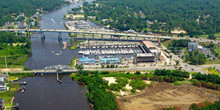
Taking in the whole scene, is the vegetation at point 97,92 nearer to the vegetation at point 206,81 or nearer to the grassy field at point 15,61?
the grassy field at point 15,61

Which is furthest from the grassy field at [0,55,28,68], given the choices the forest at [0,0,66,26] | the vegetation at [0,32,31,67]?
the forest at [0,0,66,26]

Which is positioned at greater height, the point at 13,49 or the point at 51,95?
the point at 13,49

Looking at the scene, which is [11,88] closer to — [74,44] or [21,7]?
[74,44]

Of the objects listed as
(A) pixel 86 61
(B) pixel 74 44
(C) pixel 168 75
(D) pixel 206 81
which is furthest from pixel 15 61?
(D) pixel 206 81

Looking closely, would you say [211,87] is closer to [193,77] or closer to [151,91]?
[193,77]

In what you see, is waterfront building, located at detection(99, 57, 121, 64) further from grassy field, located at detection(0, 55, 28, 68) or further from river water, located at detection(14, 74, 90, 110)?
grassy field, located at detection(0, 55, 28, 68)

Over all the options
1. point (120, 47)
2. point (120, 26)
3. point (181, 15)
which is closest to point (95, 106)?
point (120, 47)
